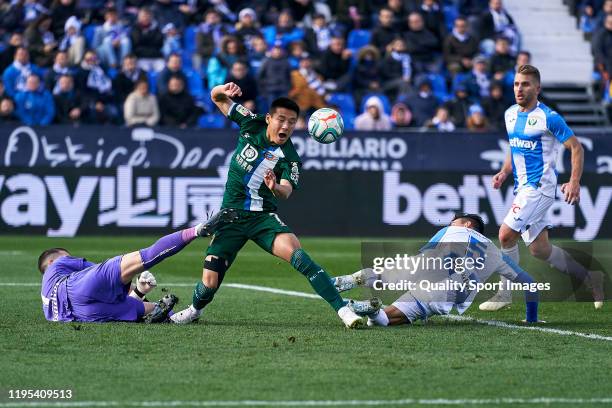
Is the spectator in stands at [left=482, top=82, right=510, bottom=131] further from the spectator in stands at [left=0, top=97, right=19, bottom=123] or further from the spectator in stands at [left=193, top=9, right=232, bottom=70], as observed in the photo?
the spectator in stands at [left=0, top=97, right=19, bottom=123]

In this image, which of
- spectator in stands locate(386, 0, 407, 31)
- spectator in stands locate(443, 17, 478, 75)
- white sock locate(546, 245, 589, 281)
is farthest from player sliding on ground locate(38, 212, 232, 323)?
spectator in stands locate(386, 0, 407, 31)

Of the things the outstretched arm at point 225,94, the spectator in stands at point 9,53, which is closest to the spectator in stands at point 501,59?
the spectator in stands at point 9,53

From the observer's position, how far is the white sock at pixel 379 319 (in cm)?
973

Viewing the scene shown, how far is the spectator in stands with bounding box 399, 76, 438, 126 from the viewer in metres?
23.2

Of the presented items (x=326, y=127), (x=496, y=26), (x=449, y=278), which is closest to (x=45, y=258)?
(x=326, y=127)

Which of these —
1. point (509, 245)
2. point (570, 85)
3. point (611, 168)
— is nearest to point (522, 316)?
point (509, 245)

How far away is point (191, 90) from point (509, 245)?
1331 centimetres

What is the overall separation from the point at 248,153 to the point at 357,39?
1584cm

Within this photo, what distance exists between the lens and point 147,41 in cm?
2362

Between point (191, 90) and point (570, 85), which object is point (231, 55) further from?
point (570, 85)

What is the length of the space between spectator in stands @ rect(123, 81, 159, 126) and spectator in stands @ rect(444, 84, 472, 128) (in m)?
5.82

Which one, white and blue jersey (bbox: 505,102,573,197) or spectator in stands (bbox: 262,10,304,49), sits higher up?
spectator in stands (bbox: 262,10,304,49)

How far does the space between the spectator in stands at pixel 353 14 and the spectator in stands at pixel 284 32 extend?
1125 mm

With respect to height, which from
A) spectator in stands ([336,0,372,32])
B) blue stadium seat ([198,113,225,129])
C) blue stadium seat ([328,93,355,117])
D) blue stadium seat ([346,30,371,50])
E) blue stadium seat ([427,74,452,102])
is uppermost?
spectator in stands ([336,0,372,32])
